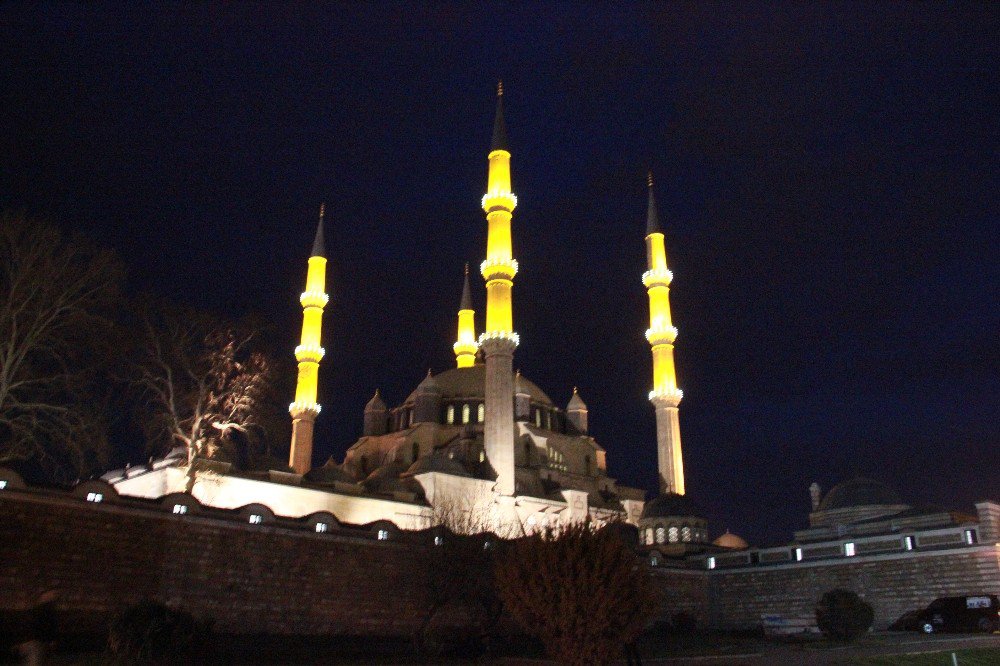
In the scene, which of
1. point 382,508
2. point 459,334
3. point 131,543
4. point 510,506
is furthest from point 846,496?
point 131,543

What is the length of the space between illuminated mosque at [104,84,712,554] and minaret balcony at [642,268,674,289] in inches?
2.1

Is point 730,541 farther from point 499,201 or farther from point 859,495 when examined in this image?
point 499,201

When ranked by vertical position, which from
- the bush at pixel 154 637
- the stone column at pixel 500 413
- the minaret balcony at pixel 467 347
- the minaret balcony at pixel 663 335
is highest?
the minaret balcony at pixel 467 347

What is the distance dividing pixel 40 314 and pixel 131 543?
4.64 metres

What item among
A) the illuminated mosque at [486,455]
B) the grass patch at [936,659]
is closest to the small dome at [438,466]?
the illuminated mosque at [486,455]

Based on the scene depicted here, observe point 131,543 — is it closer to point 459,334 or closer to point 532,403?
point 532,403

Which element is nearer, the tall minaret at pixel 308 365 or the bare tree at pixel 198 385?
the bare tree at pixel 198 385

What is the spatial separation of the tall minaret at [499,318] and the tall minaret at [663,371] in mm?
9089

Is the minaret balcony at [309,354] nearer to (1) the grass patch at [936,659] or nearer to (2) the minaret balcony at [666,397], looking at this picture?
(2) the minaret balcony at [666,397]

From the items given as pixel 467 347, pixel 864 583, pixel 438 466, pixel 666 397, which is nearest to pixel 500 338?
pixel 438 466

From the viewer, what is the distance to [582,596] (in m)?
11.1

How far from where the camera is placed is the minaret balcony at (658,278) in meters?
39.2

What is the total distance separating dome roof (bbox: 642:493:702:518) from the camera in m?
33.1

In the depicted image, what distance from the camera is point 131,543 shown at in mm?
16000
